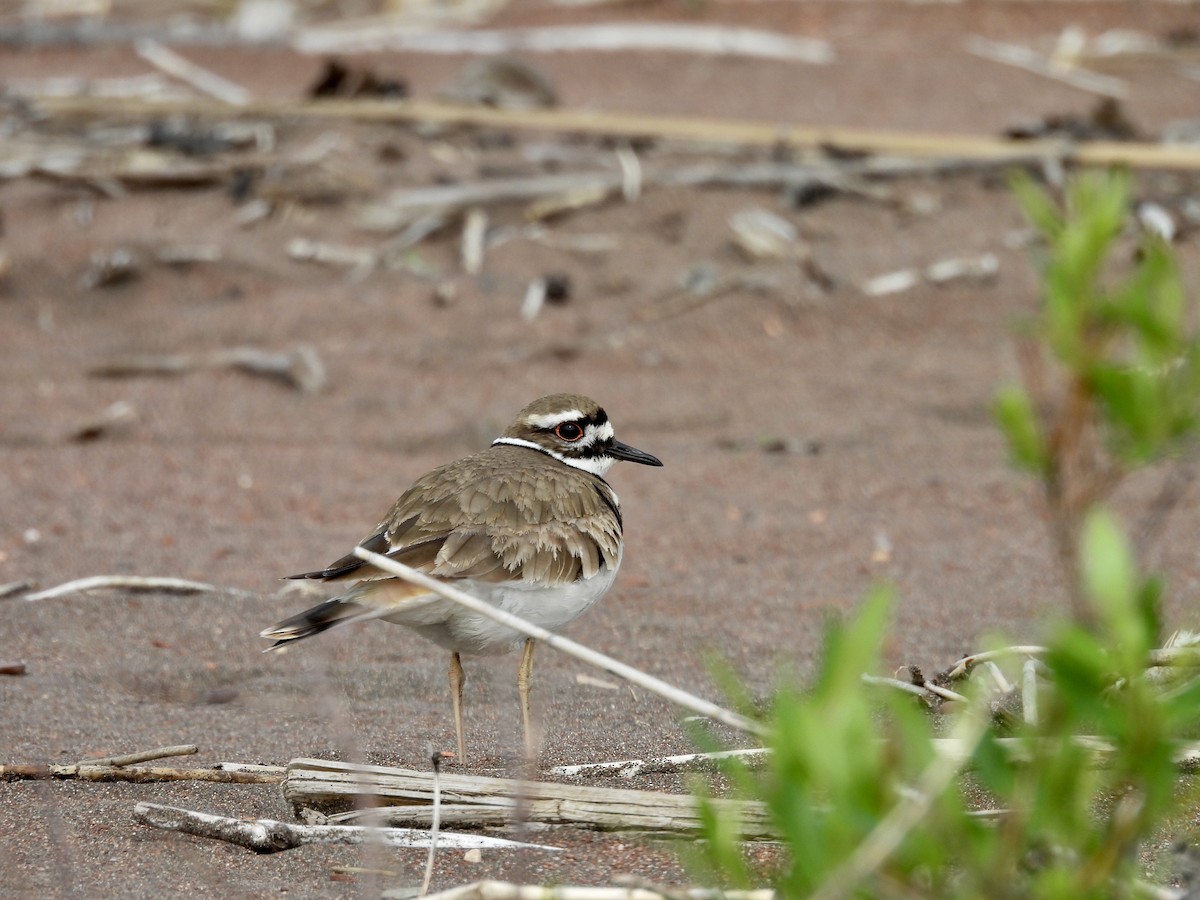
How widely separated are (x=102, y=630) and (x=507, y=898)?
317cm

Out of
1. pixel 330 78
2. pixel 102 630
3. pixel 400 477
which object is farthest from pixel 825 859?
pixel 330 78

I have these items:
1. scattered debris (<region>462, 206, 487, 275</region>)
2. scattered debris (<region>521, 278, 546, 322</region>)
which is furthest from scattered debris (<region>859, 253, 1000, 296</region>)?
scattered debris (<region>462, 206, 487, 275</region>)

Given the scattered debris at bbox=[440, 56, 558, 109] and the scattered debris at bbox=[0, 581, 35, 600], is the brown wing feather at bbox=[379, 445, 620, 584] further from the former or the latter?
the scattered debris at bbox=[440, 56, 558, 109]

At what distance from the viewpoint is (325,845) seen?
11.0ft

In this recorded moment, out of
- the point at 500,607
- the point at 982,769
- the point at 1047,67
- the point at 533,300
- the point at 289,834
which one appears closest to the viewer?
the point at 982,769

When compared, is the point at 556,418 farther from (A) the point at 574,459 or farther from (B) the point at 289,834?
(B) the point at 289,834

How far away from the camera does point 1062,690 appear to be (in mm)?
1808

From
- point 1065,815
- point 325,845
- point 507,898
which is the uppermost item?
point 1065,815

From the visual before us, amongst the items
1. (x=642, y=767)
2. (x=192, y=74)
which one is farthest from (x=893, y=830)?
(x=192, y=74)

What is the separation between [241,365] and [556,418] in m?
3.45

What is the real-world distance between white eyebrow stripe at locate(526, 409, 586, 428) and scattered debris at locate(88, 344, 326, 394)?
311cm

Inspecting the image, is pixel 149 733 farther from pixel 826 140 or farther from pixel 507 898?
pixel 826 140

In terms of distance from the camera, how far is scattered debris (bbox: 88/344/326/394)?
8000 millimetres

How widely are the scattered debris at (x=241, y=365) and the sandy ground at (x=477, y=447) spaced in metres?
0.07
